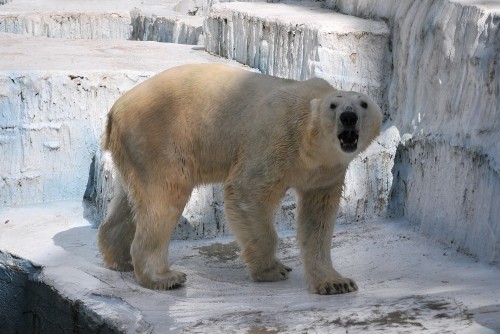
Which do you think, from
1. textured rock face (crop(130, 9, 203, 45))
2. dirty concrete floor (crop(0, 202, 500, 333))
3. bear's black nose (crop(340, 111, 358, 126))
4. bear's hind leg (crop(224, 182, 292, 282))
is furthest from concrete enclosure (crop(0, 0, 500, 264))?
textured rock face (crop(130, 9, 203, 45))

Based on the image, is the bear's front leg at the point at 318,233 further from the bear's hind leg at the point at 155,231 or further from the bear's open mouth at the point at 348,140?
the bear's hind leg at the point at 155,231

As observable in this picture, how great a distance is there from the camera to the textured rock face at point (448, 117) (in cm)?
543

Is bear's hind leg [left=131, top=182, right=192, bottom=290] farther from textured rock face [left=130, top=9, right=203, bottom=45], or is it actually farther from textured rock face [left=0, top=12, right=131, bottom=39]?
textured rock face [left=0, top=12, right=131, bottom=39]

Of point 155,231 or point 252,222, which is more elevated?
point 252,222

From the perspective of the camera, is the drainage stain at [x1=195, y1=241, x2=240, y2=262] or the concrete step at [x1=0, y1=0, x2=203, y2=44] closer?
the drainage stain at [x1=195, y1=241, x2=240, y2=262]

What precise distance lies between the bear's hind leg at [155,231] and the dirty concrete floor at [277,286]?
8cm

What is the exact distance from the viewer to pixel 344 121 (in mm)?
4750

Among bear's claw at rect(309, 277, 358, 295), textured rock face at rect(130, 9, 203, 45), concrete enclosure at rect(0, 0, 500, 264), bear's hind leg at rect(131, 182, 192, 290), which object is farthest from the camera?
textured rock face at rect(130, 9, 203, 45)

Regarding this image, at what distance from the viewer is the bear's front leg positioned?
5043 millimetres

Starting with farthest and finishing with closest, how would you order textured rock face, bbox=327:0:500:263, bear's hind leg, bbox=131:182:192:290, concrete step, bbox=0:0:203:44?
concrete step, bbox=0:0:203:44 < textured rock face, bbox=327:0:500:263 < bear's hind leg, bbox=131:182:192:290

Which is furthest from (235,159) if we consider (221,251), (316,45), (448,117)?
(316,45)

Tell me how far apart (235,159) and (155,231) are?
568 millimetres

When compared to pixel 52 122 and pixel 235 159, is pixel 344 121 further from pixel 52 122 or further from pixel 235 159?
pixel 52 122

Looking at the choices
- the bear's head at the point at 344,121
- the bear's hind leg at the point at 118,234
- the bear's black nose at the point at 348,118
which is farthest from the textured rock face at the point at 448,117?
the bear's hind leg at the point at 118,234
